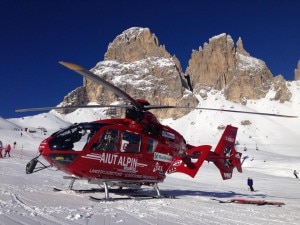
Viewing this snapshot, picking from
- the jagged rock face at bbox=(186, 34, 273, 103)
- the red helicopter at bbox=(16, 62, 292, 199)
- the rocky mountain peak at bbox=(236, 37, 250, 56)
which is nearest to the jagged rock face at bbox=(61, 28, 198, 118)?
the jagged rock face at bbox=(186, 34, 273, 103)

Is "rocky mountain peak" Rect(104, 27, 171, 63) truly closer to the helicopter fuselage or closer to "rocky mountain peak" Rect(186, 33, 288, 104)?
"rocky mountain peak" Rect(186, 33, 288, 104)

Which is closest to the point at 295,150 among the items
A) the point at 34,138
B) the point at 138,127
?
the point at 34,138

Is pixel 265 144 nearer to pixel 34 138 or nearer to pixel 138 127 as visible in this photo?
pixel 34 138

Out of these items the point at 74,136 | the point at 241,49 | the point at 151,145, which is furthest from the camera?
the point at 241,49

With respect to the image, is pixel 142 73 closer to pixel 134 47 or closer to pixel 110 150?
pixel 134 47

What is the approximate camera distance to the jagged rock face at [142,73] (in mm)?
151375

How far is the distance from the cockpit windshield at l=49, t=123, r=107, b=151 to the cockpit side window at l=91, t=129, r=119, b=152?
293 mm

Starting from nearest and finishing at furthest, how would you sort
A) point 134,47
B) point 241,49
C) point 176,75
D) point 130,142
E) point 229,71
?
1. point 130,142
2. point 229,71
3. point 176,75
4. point 241,49
5. point 134,47

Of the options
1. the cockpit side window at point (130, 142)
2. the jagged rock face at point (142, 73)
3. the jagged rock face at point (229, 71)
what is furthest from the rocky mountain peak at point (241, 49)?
the cockpit side window at point (130, 142)

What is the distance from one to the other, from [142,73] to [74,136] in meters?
152

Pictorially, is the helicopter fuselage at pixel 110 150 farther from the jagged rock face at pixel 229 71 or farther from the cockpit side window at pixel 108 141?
the jagged rock face at pixel 229 71

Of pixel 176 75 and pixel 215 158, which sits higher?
pixel 176 75

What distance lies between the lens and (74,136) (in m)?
A: 10.8

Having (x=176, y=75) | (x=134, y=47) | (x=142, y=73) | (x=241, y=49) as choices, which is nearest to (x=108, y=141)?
(x=176, y=75)
